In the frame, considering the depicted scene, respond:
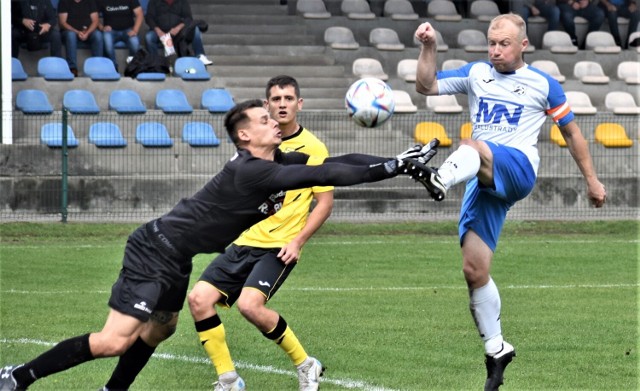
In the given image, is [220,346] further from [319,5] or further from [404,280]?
[319,5]

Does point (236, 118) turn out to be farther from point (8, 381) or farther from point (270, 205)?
point (8, 381)

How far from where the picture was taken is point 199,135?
69.7ft

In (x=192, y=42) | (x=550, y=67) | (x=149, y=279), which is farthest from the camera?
(x=550, y=67)

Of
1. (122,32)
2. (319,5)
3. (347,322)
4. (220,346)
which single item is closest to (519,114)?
(220,346)

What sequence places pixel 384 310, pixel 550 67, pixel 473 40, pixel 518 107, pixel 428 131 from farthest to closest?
1. pixel 473 40
2. pixel 550 67
3. pixel 428 131
4. pixel 384 310
5. pixel 518 107

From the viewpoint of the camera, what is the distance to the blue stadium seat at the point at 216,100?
22359 mm

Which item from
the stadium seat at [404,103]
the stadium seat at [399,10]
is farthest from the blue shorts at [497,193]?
the stadium seat at [399,10]

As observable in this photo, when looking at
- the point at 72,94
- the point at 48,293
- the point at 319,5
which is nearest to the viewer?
the point at 48,293

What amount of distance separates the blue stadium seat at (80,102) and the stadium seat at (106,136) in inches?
17.5

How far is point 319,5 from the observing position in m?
26.7

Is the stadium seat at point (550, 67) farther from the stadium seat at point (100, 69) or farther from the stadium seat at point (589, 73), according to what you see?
the stadium seat at point (100, 69)

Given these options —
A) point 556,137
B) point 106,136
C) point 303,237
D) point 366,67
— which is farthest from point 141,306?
point 366,67

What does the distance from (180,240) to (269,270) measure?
4.24ft

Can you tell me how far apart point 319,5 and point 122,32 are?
16.9ft
